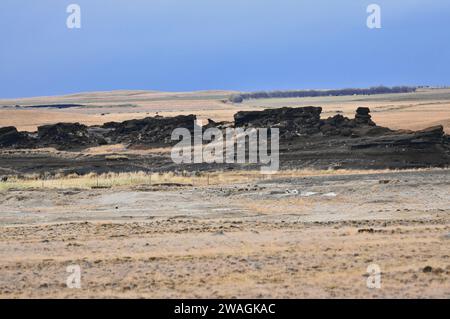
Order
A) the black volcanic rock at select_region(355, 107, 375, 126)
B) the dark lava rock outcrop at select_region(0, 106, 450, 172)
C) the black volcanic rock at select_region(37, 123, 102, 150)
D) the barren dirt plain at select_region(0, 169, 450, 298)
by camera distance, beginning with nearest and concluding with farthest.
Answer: the barren dirt plain at select_region(0, 169, 450, 298) → the dark lava rock outcrop at select_region(0, 106, 450, 172) → the black volcanic rock at select_region(355, 107, 375, 126) → the black volcanic rock at select_region(37, 123, 102, 150)

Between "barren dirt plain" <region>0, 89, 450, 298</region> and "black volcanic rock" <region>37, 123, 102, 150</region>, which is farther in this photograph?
"black volcanic rock" <region>37, 123, 102, 150</region>

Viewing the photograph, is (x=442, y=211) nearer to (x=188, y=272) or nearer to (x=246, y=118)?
(x=188, y=272)

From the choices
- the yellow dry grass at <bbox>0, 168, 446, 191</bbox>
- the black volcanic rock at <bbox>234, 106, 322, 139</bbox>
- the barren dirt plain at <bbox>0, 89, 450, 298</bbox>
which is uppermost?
the black volcanic rock at <bbox>234, 106, 322, 139</bbox>

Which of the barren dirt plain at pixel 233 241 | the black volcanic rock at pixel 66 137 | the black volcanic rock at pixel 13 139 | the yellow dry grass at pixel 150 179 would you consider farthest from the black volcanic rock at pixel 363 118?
A: the barren dirt plain at pixel 233 241

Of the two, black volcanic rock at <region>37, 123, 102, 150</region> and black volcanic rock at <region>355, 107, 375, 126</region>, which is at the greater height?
black volcanic rock at <region>355, 107, 375, 126</region>

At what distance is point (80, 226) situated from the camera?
20016 millimetres

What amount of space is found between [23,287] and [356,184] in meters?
19.6

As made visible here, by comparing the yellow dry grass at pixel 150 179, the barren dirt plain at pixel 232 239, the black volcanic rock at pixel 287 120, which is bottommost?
the yellow dry grass at pixel 150 179

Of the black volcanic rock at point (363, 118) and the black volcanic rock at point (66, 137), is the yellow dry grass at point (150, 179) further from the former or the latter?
the black volcanic rock at point (66, 137)

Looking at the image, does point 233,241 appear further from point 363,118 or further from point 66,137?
point 66,137

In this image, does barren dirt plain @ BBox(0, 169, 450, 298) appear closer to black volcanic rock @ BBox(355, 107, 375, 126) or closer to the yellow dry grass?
the yellow dry grass

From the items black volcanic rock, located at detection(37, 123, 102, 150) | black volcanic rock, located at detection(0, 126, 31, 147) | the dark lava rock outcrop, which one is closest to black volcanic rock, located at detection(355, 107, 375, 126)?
the dark lava rock outcrop

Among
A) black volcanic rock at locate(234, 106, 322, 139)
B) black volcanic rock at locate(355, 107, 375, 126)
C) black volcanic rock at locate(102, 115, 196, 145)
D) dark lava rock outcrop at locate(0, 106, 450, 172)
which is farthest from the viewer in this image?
black volcanic rock at locate(102, 115, 196, 145)

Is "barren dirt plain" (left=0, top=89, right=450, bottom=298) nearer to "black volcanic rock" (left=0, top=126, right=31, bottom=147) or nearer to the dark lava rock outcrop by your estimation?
the dark lava rock outcrop
